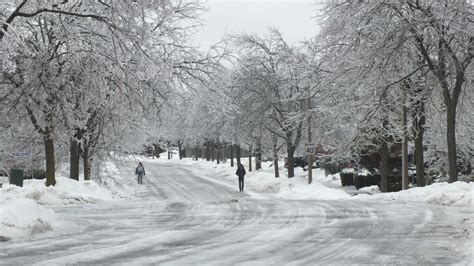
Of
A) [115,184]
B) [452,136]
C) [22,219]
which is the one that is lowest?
[115,184]

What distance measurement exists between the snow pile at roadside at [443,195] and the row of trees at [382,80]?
1.78 meters

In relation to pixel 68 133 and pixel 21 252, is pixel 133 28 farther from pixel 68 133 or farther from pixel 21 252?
pixel 68 133

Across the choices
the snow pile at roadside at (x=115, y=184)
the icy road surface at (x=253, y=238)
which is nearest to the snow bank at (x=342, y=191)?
the icy road surface at (x=253, y=238)

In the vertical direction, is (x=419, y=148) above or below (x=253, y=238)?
above

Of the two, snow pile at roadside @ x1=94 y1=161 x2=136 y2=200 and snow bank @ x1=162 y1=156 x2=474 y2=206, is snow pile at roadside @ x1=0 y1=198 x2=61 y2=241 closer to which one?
snow bank @ x1=162 y1=156 x2=474 y2=206

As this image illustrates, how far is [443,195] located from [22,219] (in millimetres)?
11591

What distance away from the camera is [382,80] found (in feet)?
66.3

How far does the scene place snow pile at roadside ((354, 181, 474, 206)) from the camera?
15.9 m

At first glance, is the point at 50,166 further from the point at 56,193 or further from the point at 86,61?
the point at 86,61

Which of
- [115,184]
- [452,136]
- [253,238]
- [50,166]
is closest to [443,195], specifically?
[452,136]

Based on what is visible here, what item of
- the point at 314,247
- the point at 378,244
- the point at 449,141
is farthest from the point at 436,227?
the point at 449,141

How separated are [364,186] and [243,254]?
28.6 m

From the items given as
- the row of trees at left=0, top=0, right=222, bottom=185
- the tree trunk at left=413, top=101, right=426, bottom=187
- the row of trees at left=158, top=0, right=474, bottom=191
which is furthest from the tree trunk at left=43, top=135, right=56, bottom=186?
the tree trunk at left=413, top=101, right=426, bottom=187

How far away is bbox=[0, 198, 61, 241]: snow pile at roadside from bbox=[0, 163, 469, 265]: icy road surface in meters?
0.38
